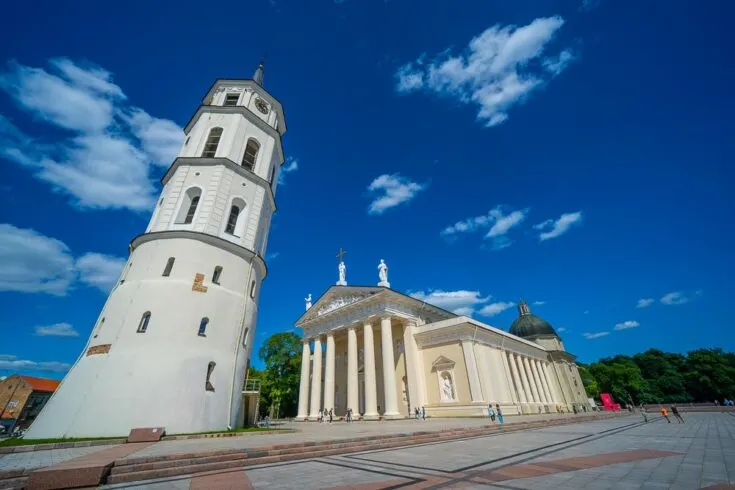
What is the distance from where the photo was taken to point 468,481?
4.73 meters

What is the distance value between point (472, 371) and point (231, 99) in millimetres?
27908

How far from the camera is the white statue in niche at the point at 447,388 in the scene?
2594cm

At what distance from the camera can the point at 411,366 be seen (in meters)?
27.6

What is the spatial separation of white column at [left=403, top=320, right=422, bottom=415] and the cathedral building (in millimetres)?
79

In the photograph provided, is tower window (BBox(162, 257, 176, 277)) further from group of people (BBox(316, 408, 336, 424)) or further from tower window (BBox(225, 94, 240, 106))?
group of people (BBox(316, 408, 336, 424))

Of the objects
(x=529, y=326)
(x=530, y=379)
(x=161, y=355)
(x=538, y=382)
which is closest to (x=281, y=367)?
(x=161, y=355)

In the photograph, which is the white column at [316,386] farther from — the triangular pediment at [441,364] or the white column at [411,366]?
the triangular pediment at [441,364]

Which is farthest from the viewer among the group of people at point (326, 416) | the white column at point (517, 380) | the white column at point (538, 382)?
the white column at point (538, 382)

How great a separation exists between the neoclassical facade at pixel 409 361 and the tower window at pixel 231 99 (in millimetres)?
18951

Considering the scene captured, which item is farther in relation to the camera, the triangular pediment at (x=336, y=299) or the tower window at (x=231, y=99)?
the triangular pediment at (x=336, y=299)

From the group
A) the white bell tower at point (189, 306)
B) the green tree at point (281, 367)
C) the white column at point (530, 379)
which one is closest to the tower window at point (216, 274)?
the white bell tower at point (189, 306)

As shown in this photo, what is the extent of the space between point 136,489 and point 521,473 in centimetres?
628

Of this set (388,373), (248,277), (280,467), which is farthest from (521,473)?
(388,373)

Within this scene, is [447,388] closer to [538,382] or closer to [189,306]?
[538,382]
